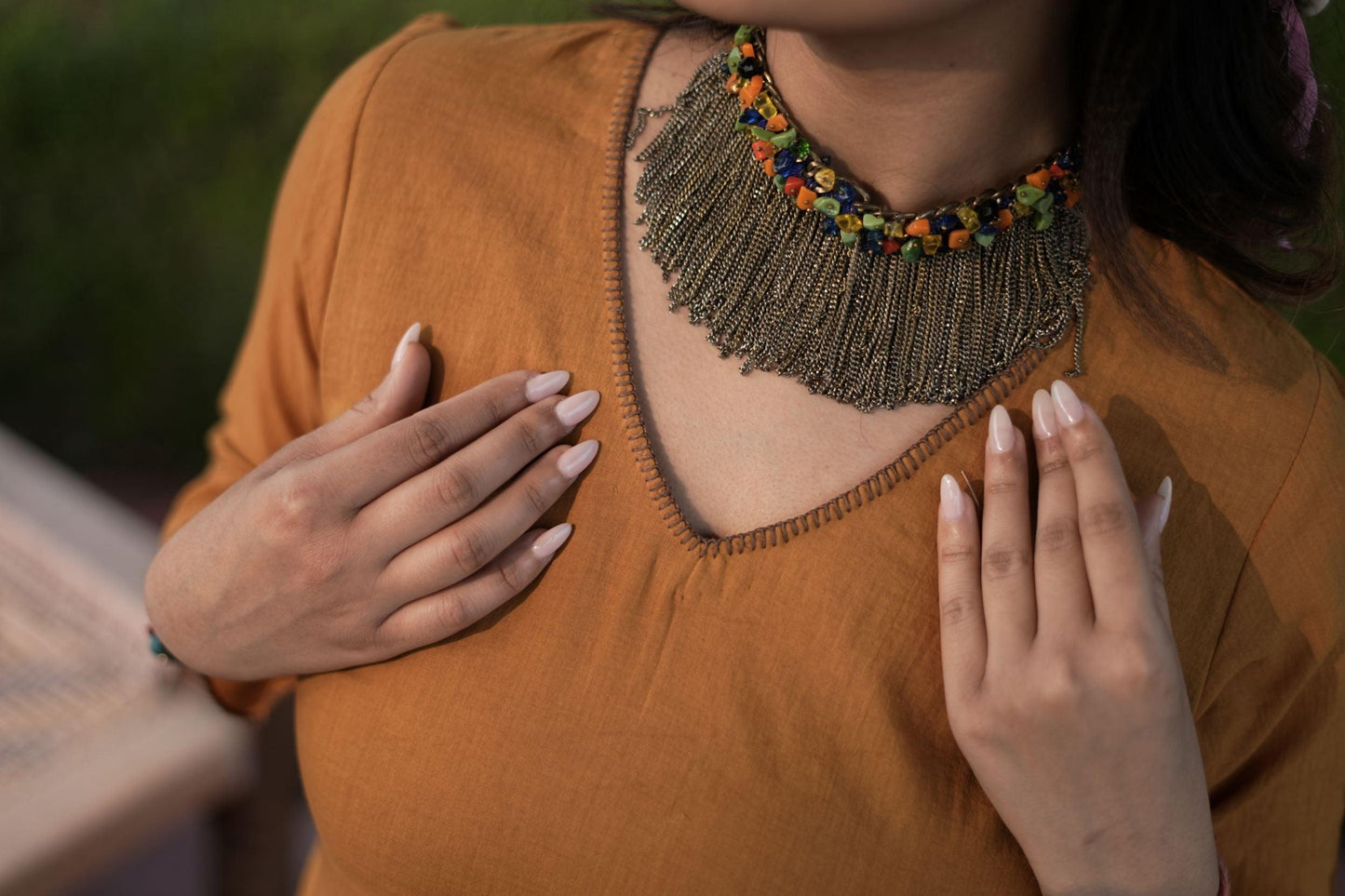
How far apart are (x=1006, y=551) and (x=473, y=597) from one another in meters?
0.42

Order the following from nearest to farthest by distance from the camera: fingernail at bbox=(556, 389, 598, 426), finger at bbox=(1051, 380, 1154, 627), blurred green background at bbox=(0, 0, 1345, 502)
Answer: finger at bbox=(1051, 380, 1154, 627), fingernail at bbox=(556, 389, 598, 426), blurred green background at bbox=(0, 0, 1345, 502)

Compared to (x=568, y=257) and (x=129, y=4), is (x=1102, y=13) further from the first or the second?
(x=129, y=4)

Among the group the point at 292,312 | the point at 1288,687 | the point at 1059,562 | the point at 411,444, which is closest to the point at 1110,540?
the point at 1059,562

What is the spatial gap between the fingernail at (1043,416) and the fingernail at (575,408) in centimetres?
35

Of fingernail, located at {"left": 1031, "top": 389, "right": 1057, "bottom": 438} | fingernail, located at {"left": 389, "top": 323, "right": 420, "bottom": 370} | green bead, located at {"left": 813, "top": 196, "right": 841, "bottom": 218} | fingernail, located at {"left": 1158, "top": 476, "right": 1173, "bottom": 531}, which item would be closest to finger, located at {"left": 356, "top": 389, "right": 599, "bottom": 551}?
fingernail, located at {"left": 389, "top": 323, "right": 420, "bottom": 370}

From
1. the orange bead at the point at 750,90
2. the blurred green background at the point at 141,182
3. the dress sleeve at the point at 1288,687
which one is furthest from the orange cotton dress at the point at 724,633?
the blurred green background at the point at 141,182

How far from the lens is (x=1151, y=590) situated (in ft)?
2.81

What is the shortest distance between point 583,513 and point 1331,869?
0.82 metres

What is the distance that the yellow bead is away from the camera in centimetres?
97

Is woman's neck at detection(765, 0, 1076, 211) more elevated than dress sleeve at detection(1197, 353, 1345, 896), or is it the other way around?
woman's neck at detection(765, 0, 1076, 211)

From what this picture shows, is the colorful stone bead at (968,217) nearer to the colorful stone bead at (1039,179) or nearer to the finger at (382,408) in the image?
the colorful stone bead at (1039,179)

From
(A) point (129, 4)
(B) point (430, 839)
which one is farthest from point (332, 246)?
(A) point (129, 4)

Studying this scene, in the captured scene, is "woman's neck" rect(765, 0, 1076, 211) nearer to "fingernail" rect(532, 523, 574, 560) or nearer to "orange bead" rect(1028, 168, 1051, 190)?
"orange bead" rect(1028, 168, 1051, 190)

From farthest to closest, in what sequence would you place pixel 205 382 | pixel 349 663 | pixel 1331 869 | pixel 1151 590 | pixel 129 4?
pixel 205 382 < pixel 129 4 < pixel 1331 869 < pixel 349 663 < pixel 1151 590
